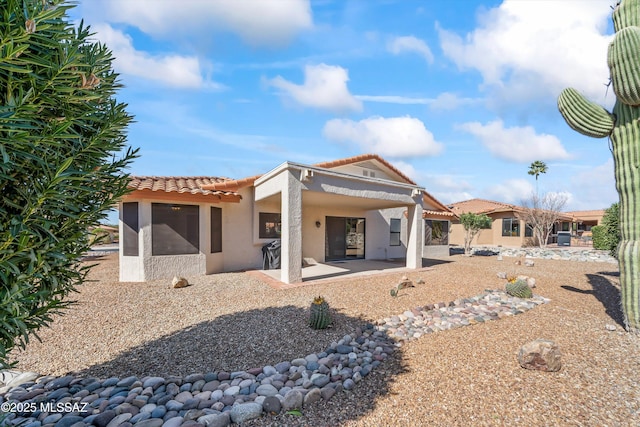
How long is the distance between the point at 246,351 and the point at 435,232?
1860 cm

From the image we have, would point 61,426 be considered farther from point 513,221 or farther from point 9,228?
point 513,221

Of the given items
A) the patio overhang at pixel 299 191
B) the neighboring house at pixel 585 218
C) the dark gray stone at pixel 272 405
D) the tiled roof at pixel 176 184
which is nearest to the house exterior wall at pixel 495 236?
the neighboring house at pixel 585 218

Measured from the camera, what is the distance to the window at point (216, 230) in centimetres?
1131

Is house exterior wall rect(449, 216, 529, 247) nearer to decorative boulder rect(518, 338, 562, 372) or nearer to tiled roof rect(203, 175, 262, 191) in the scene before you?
tiled roof rect(203, 175, 262, 191)

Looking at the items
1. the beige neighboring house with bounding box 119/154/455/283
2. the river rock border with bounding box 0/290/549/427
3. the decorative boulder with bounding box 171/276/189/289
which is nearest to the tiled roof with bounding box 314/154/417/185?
the beige neighboring house with bounding box 119/154/455/283

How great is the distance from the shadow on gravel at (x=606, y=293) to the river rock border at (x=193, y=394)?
6.55 m

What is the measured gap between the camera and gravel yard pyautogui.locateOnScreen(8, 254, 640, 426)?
10.9 ft

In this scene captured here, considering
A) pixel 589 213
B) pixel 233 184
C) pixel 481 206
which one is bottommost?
pixel 589 213

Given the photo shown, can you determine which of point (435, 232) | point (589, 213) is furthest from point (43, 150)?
point (589, 213)

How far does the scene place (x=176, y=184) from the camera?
1141 centimetres

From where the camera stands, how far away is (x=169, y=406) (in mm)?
3270

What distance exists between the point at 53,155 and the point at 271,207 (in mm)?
10475

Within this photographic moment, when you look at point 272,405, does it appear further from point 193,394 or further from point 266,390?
point 193,394

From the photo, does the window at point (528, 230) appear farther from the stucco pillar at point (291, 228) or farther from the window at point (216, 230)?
the window at point (216, 230)
